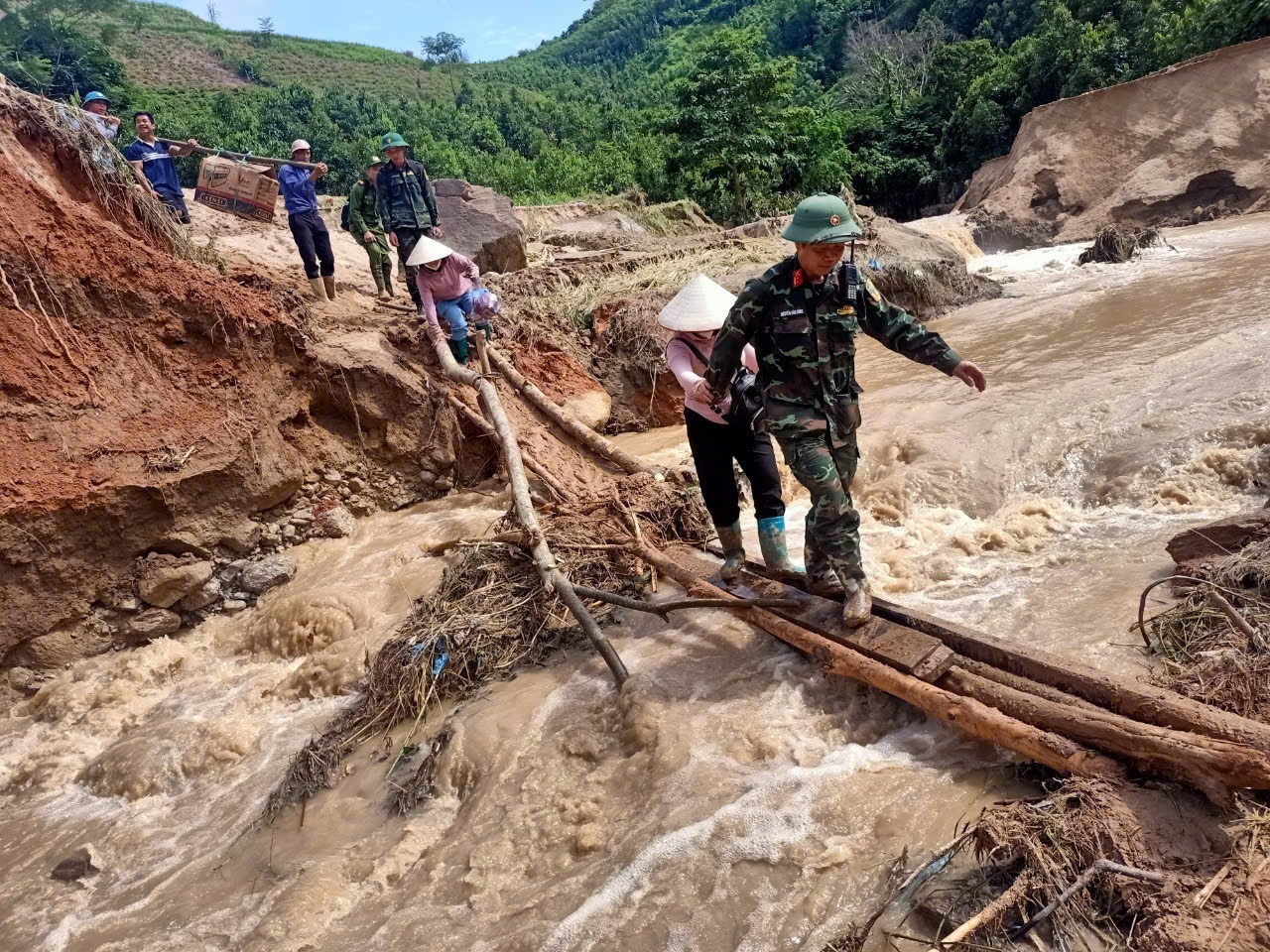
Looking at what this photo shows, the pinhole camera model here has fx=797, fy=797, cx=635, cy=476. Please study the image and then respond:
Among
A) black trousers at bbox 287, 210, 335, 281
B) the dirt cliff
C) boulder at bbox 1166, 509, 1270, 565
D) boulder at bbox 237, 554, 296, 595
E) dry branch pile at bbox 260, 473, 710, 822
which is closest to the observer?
boulder at bbox 1166, 509, 1270, 565

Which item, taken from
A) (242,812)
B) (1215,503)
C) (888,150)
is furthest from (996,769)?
(888,150)

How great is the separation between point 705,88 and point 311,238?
14.6 m

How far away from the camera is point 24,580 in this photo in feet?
17.4

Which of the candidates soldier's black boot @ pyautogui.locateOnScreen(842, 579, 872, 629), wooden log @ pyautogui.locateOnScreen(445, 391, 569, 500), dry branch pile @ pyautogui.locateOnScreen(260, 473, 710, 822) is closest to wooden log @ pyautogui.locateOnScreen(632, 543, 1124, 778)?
soldier's black boot @ pyautogui.locateOnScreen(842, 579, 872, 629)

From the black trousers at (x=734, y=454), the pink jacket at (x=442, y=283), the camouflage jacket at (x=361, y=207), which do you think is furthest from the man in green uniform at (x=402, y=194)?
the black trousers at (x=734, y=454)

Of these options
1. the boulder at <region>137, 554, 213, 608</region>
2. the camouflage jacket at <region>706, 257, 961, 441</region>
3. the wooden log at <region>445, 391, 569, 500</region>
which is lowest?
the boulder at <region>137, 554, 213, 608</region>

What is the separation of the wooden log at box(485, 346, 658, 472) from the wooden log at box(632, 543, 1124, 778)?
8.08 feet

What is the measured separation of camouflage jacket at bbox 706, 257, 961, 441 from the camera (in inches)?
118

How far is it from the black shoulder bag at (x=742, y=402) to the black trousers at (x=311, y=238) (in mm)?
5316

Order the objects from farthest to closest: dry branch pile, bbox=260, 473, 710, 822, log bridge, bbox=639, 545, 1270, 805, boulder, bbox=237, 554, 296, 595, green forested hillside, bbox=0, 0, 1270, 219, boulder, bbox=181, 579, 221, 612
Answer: green forested hillside, bbox=0, 0, 1270, 219 → boulder, bbox=237, 554, 296, 595 → boulder, bbox=181, 579, 221, 612 → dry branch pile, bbox=260, 473, 710, 822 → log bridge, bbox=639, 545, 1270, 805

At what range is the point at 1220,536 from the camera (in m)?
3.40

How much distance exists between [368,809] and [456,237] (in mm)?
10159

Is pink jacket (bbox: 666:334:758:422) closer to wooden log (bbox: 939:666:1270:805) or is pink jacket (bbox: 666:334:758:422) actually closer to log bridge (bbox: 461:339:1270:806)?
log bridge (bbox: 461:339:1270:806)

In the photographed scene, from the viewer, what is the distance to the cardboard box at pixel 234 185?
8227 millimetres
